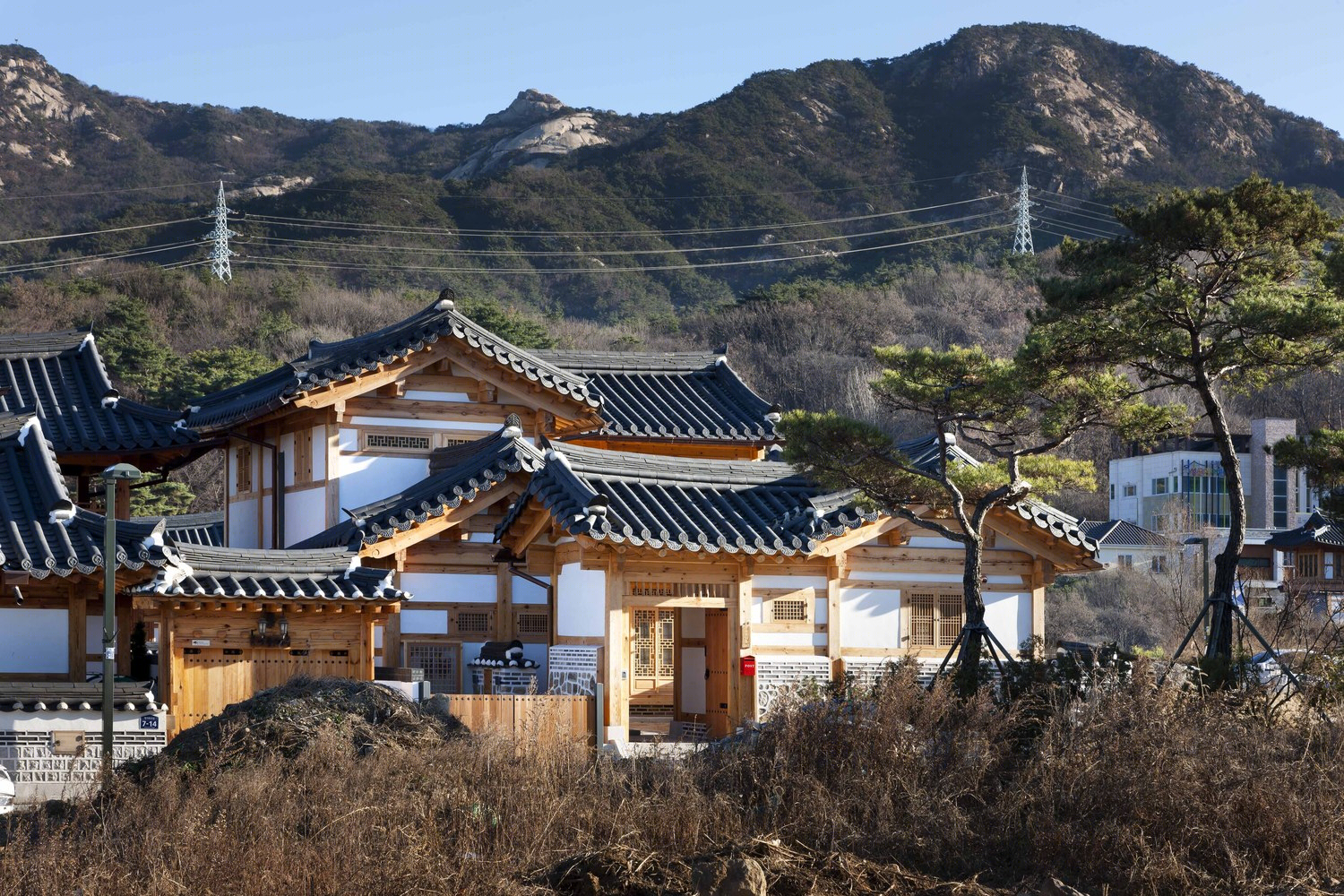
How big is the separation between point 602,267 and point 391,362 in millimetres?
61246

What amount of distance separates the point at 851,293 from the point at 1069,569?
49.1m

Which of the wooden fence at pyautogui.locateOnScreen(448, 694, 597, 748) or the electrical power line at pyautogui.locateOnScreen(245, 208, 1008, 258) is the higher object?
the electrical power line at pyautogui.locateOnScreen(245, 208, 1008, 258)

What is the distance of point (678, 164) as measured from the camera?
97.5 meters

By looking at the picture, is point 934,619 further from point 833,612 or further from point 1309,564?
point 1309,564

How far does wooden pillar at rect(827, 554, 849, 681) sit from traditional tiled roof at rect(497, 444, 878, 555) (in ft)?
2.61

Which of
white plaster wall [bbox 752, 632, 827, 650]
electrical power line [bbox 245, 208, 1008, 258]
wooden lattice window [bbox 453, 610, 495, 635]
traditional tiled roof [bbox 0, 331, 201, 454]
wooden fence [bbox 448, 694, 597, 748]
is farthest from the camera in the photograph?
electrical power line [bbox 245, 208, 1008, 258]

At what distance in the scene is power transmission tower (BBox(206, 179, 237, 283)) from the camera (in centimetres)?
6856

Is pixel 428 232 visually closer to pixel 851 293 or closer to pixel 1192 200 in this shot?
pixel 851 293

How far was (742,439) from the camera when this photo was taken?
95.2 ft

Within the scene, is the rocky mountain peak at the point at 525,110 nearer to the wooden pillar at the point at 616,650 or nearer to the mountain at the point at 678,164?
the mountain at the point at 678,164

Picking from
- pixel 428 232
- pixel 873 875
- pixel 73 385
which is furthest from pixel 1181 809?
pixel 428 232

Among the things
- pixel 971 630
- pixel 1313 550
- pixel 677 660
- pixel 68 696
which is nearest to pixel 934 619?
pixel 677 660

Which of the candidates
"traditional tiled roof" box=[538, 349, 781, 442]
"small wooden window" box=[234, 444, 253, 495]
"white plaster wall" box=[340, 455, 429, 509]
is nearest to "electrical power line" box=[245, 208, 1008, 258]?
"traditional tiled roof" box=[538, 349, 781, 442]

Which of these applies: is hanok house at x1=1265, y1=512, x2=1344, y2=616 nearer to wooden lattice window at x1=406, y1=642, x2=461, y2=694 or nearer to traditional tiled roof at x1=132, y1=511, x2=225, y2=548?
traditional tiled roof at x1=132, y1=511, x2=225, y2=548
